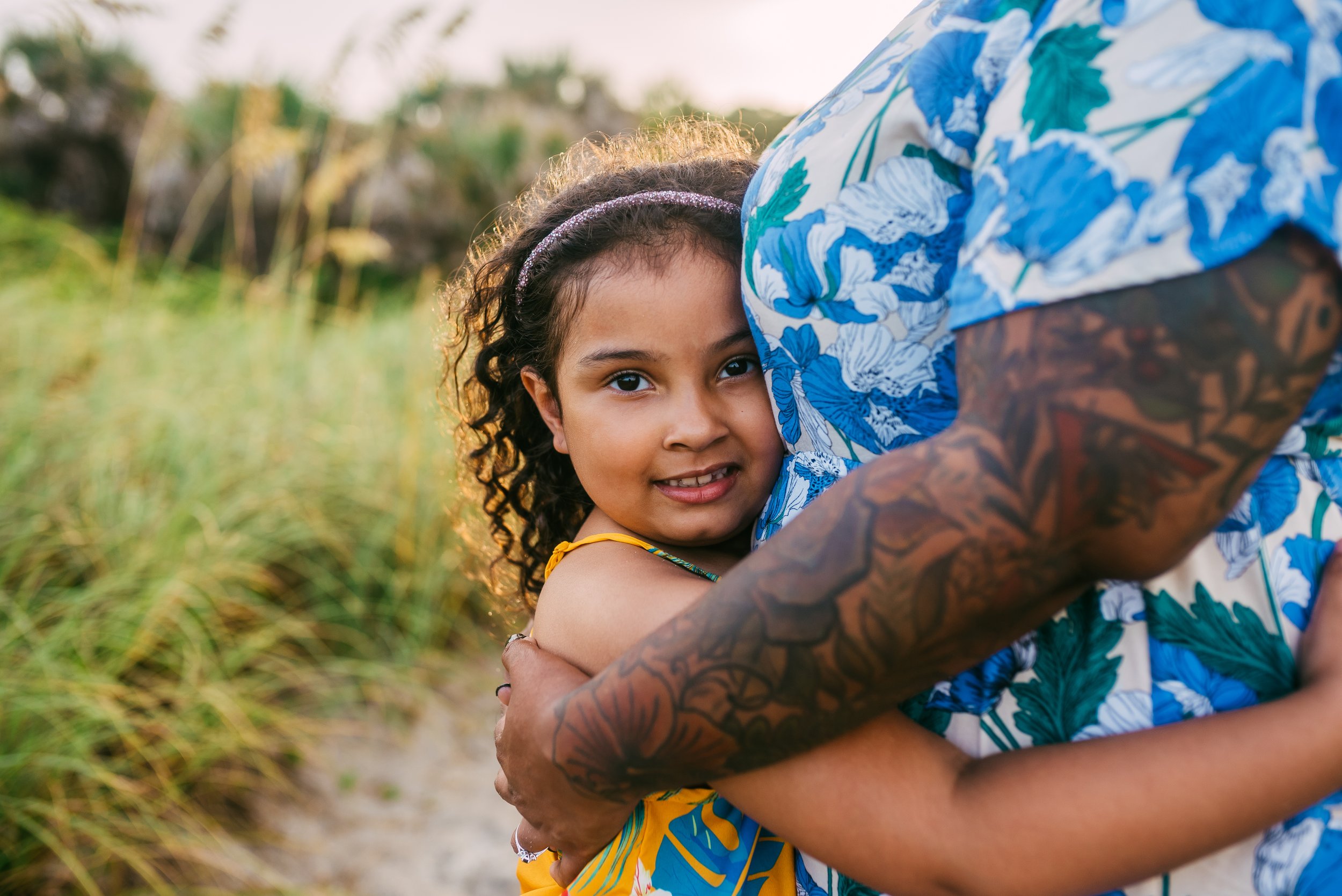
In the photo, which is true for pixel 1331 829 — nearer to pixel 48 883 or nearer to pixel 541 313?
pixel 541 313

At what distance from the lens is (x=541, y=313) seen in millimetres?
1726

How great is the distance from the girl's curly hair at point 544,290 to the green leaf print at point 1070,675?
811 millimetres

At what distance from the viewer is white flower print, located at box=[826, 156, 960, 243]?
0.93 meters

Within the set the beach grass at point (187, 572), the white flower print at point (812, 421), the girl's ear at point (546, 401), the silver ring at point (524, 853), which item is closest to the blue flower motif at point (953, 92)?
the white flower print at point (812, 421)

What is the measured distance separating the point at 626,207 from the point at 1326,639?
1.23 meters

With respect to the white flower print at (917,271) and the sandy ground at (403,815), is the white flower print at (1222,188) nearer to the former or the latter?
the white flower print at (917,271)

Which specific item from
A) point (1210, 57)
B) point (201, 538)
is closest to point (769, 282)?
point (1210, 57)

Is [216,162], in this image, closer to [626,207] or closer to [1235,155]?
[626,207]

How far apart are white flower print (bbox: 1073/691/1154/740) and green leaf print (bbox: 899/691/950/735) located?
0.49ft

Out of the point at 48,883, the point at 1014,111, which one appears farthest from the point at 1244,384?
the point at 48,883

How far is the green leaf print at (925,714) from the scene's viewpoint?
3.29 feet

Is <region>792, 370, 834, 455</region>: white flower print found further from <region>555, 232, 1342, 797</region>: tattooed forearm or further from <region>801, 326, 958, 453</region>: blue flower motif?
<region>555, 232, 1342, 797</region>: tattooed forearm

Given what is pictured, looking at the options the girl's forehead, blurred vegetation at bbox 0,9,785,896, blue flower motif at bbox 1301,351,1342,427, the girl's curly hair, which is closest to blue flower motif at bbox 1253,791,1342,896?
blue flower motif at bbox 1301,351,1342,427

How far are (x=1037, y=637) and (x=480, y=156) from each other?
13118 millimetres
